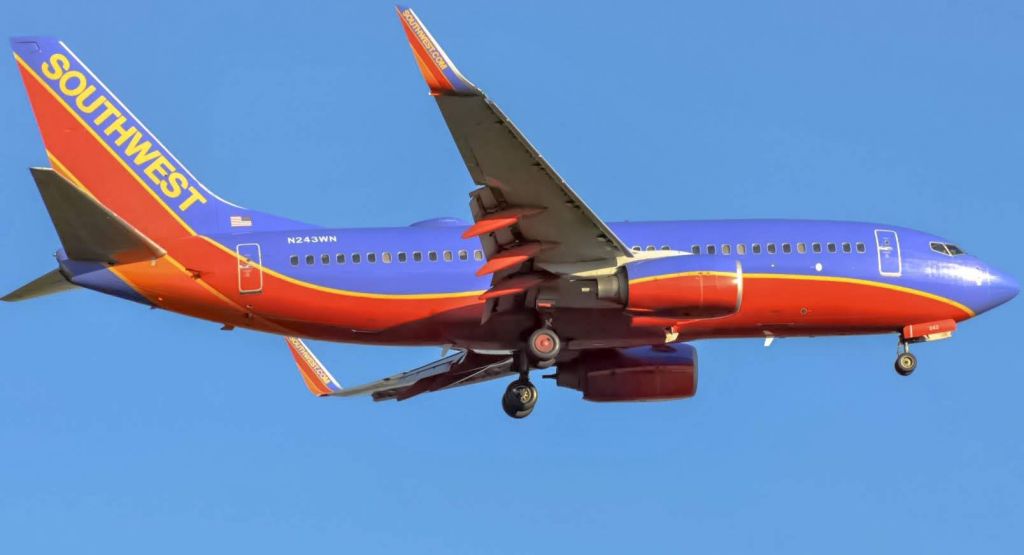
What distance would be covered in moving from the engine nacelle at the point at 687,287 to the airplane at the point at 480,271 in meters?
0.05

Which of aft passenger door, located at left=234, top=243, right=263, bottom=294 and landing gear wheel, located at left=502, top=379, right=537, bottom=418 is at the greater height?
aft passenger door, located at left=234, top=243, right=263, bottom=294

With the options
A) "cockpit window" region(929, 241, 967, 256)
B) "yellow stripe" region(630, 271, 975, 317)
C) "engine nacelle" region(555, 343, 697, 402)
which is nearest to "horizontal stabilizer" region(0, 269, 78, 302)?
"engine nacelle" region(555, 343, 697, 402)

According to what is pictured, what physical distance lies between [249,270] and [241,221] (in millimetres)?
1890

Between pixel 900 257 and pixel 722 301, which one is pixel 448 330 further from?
pixel 900 257

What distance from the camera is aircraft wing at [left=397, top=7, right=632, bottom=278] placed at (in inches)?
1670

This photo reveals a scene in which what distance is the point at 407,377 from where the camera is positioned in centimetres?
5925

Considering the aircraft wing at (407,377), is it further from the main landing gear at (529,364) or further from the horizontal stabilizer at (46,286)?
the horizontal stabilizer at (46,286)

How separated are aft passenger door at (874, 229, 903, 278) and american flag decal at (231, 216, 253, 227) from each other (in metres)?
17.3

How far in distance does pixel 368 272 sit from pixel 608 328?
259 inches

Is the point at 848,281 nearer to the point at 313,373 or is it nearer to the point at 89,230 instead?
the point at 313,373

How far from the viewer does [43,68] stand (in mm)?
51406

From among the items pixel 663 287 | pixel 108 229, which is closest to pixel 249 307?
pixel 108 229

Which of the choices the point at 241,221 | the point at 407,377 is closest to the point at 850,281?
the point at 407,377

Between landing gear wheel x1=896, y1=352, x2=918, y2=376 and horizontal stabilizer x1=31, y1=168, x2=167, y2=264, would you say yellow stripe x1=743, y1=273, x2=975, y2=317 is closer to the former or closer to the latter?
landing gear wheel x1=896, y1=352, x2=918, y2=376
